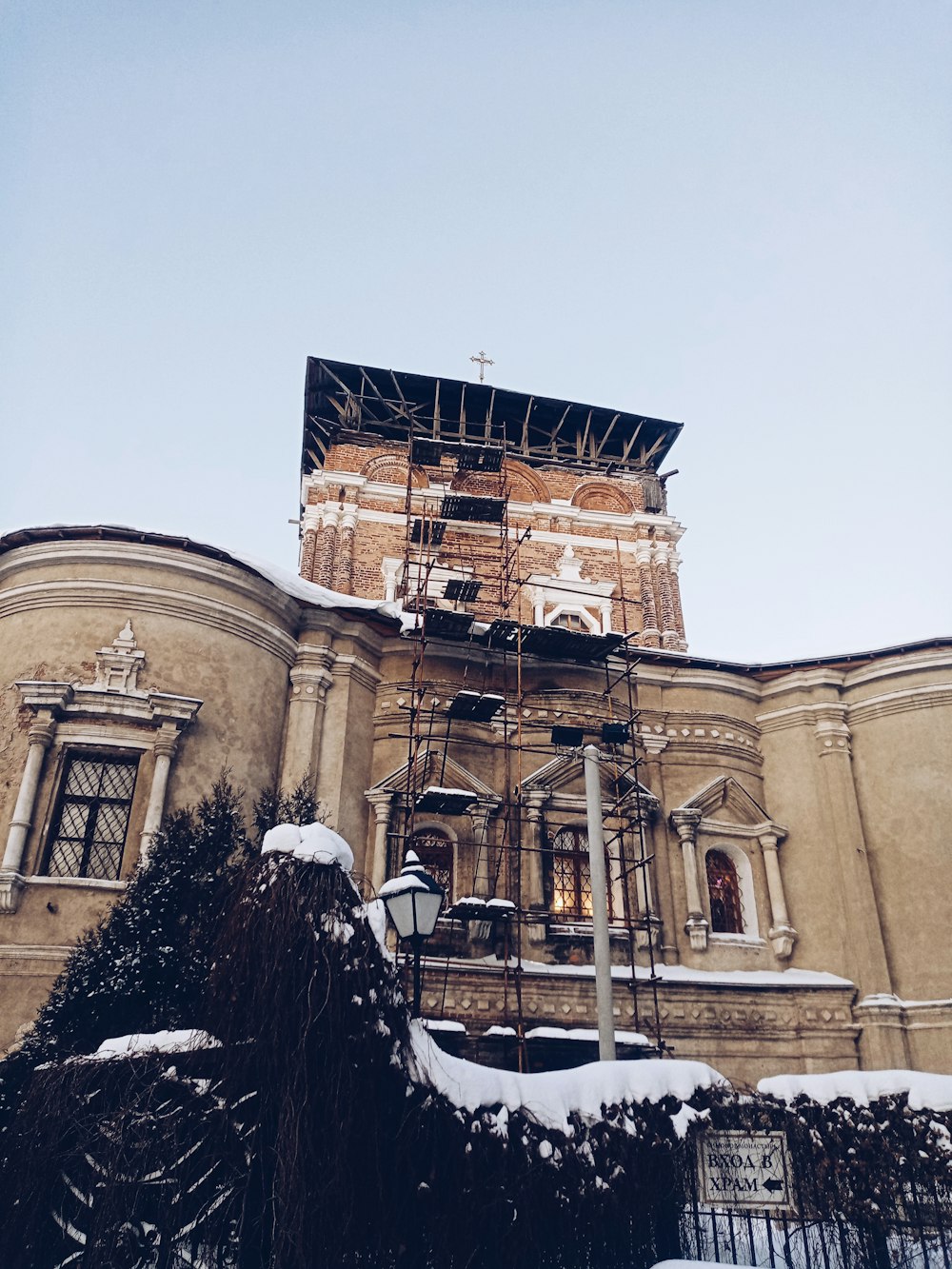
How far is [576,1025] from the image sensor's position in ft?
56.6

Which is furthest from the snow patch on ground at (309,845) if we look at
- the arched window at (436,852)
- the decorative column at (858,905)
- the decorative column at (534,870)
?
the decorative column at (858,905)

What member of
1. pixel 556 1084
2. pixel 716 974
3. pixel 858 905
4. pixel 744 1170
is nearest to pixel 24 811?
pixel 556 1084

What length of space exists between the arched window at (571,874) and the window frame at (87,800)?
7.15 meters

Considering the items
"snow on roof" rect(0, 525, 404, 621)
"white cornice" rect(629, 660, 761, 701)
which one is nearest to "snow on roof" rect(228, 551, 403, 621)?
"snow on roof" rect(0, 525, 404, 621)

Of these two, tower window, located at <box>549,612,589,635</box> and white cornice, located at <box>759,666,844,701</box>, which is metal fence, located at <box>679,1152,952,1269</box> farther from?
tower window, located at <box>549,612,589,635</box>

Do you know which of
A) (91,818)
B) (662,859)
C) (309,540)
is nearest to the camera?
(91,818)

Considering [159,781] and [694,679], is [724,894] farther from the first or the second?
[159,781]

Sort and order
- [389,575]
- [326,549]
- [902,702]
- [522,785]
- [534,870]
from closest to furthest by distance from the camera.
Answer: [534,870]
[522,785]
[902,702]
[389,575]
[326,549]

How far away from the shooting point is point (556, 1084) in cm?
901

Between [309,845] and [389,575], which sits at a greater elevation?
[389,575]

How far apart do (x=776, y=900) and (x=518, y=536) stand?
1241cm

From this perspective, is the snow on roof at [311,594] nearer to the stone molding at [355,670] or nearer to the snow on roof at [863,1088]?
the stone molding at [355,670]

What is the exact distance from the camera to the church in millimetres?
16531

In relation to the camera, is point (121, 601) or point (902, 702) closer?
point (121, 601)
